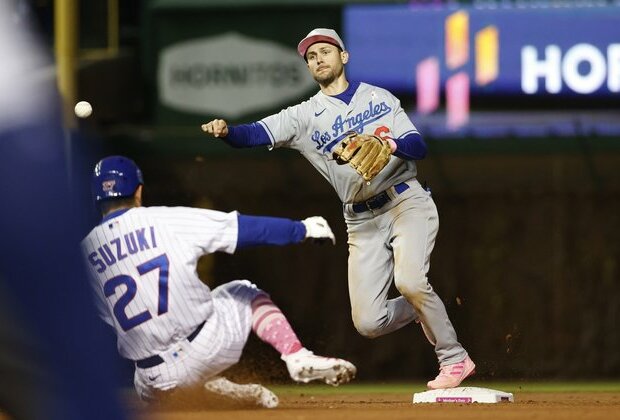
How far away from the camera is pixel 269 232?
18.8ft

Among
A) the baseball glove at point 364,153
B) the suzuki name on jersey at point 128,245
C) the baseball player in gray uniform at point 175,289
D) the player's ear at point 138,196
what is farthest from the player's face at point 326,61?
the suzuki name on jersey at point 128,245

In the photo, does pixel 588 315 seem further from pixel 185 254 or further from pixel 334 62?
pixel 185 254

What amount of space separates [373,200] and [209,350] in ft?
3.77

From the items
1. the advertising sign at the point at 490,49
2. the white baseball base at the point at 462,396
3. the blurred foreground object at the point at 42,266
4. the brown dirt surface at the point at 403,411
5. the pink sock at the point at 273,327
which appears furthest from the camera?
the advertising sign at the point at 490,49

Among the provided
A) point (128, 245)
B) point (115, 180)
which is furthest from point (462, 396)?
point (115, 180)

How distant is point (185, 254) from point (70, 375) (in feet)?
12.2

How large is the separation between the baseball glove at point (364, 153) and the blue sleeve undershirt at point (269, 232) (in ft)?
1.22

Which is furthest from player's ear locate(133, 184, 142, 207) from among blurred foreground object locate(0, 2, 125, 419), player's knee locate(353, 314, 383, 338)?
blurred foreground object locate(0, 2, 125, 419)

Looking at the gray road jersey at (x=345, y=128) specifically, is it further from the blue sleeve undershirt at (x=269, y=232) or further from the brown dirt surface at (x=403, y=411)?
Result: the brown dirt surface at (x=403, y=411)

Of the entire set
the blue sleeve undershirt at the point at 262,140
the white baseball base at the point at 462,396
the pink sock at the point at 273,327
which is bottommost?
the white baseball base at the point at 462,396

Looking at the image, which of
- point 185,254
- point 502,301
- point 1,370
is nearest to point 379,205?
point 185,254

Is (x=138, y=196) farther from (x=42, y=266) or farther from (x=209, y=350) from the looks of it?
(x=42, y=266)

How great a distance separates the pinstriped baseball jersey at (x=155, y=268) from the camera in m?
5.71

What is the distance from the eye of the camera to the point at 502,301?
11609 millimetres
